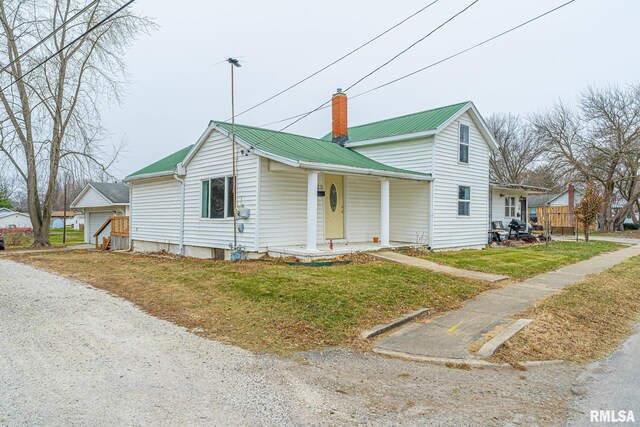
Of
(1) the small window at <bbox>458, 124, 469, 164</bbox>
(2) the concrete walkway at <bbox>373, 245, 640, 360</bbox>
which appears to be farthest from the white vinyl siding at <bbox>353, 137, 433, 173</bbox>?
(2) the concrete walkway at <bbox>373, 245, 640, 360</bbox>

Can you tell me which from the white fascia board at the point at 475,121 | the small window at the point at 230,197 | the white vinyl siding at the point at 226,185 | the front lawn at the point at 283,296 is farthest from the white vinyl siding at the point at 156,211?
the white fascia board at the point at 475,121

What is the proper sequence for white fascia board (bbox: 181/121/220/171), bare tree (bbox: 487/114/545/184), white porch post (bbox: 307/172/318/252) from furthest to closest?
bare tree (bbox: 487/114/545/184) < white fascia board (bbox: 181/121/220/171) < white porch post (bbox: 307/172/318/252)

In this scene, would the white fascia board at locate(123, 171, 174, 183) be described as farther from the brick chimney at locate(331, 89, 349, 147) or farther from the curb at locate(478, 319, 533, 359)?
the curb at locate(478, 319, 533, 359)

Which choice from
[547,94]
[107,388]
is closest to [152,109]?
[107,388]

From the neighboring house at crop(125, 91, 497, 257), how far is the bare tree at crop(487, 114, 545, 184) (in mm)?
28851

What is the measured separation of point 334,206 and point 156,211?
7.67m

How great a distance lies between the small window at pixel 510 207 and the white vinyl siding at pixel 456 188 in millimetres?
6304

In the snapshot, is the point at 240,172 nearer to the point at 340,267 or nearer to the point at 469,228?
the point at 340,267

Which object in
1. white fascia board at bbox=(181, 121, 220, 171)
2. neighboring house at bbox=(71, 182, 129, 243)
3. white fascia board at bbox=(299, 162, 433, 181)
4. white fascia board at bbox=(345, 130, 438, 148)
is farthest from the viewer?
neighboring house at bbox=(71, 182, 129, 243)

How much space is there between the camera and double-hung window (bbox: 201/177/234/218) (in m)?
12.6

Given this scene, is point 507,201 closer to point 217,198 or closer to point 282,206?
point 282,206

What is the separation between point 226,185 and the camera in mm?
12641

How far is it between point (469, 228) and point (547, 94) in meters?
30.7

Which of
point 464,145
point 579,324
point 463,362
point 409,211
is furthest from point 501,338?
point 464,145
